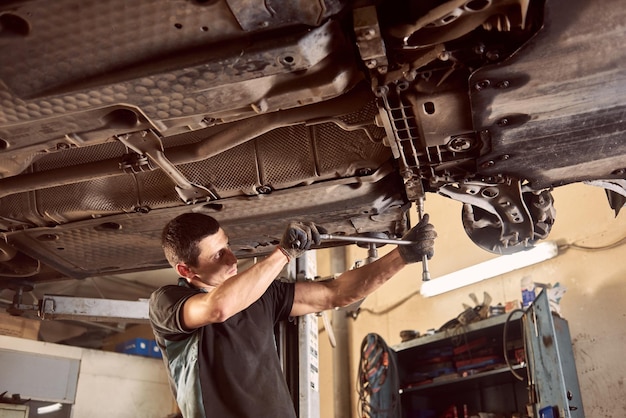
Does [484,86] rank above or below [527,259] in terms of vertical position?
below

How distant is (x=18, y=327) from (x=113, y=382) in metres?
0.89

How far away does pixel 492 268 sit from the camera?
150 inches

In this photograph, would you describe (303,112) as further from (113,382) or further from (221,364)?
(113,382)

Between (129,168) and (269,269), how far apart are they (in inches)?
19.7

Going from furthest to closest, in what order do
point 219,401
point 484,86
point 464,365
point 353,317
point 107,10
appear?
point 353,317
point 464,365
point 219,401
point 484,86
point 107,10

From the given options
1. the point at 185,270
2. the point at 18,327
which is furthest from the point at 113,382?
the point at 185,270

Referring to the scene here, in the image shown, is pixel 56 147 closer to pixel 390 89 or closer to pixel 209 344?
pixel 209 344

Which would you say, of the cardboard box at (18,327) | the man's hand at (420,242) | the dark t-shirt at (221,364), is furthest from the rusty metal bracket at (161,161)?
the cardboard box at (18,327)

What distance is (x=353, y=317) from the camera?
485cm

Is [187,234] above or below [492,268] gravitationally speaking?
below

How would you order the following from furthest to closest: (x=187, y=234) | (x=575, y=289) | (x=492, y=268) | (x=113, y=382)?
1. (x=113, y=382)
2. (x=492, y=268)
3. (x=575, y=289)
4. (x=187, y=234)

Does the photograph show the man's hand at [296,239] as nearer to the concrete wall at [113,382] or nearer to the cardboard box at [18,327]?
the cardboard box at [18,327]

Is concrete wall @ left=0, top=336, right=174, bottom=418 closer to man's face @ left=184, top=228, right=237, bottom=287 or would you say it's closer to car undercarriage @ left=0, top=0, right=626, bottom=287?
car undercarriage @ left=0, top=0, right=626, bottom=287

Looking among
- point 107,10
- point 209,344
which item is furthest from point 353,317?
point 107,10
